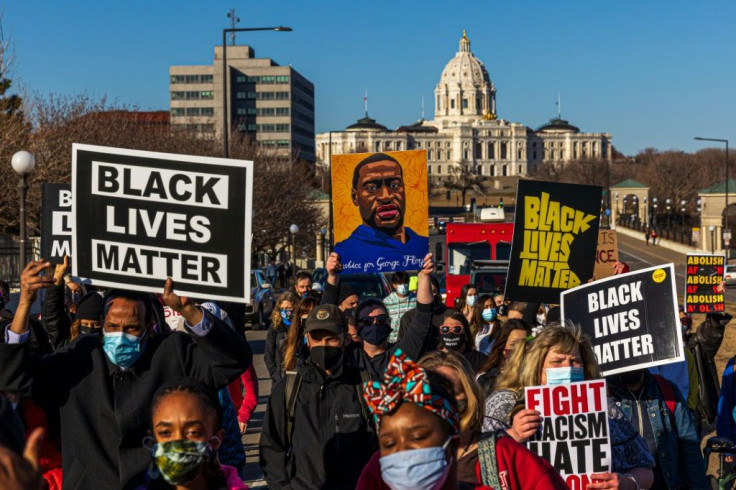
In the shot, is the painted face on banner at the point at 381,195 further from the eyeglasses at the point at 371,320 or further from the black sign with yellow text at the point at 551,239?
the eyeglasses at the point at 371,320

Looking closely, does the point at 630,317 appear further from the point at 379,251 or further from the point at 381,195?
the point at 381,195

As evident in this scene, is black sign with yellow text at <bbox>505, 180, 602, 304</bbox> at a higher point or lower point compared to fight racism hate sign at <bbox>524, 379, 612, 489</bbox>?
higher

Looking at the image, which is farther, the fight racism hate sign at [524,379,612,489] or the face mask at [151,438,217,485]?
the fight racism hate sign at [524,379,612,489]

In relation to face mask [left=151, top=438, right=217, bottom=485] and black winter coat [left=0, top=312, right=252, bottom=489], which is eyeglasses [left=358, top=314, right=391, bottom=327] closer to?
black winter coat [left=0, top=312, right=252, bottom=489]

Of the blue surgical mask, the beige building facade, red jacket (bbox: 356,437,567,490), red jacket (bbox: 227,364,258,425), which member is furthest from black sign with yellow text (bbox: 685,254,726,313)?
the beige building facade

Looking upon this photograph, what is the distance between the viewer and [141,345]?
491 cm

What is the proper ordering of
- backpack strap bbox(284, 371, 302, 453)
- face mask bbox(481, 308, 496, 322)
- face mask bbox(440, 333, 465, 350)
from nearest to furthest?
backpack strap bbox(284, 371, 302, 453) → face mask bbox(440, 333, 465, 350) → face mask bbox(481, 308, 496, 322)

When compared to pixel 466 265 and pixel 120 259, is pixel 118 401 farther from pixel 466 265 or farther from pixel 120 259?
pixel 466 265

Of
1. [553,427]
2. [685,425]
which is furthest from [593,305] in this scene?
[553,427]

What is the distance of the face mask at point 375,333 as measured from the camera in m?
7.63

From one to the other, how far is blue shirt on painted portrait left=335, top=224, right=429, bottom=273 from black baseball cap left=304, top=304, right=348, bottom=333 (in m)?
3.95

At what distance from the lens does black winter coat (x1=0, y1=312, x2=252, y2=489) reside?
15.7ft

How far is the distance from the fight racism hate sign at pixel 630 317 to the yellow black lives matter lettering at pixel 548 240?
1.88 m

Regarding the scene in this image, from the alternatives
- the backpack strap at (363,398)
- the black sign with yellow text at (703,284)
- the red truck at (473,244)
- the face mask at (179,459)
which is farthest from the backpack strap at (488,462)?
the red truck at (473,244)
